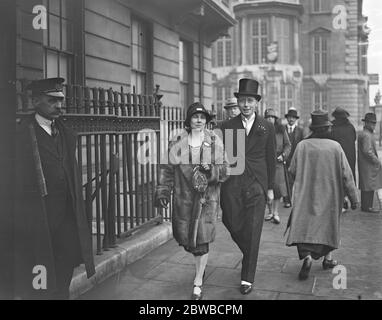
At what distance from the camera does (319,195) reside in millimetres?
5551

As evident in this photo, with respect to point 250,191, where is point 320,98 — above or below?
above

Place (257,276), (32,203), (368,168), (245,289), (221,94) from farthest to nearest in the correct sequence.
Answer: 1. (221,94)
2. (368,168)
3. (257,276)
4. (245,289)
5. (32,203)

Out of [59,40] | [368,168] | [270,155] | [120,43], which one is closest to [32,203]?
[270,155]

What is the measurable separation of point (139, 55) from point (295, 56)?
26762mm

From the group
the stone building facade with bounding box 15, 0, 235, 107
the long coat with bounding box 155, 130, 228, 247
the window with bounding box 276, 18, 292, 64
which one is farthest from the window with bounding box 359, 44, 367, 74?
the long coat with bounding box 155, 130, 228, 247

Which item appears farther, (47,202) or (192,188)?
(192,188)

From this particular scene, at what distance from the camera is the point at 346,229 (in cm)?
798

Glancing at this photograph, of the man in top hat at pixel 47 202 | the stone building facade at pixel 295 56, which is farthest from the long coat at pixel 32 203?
the stone building facade at pixel 295 56

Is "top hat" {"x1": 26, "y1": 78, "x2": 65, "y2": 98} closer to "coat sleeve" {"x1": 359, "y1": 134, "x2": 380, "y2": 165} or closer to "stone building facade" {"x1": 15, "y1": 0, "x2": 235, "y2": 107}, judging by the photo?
"stone building facade" {"x1": 15, "y1": 0, "x2": 235, "y2": 107}

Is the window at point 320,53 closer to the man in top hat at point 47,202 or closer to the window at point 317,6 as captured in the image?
the window at point 317,6

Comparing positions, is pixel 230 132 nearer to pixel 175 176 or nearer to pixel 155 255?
pixel 175 176

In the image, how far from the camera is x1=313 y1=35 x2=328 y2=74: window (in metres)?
39.0

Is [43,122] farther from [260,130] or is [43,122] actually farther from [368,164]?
[368,164]

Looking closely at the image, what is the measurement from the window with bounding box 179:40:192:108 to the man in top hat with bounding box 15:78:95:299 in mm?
11407
